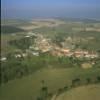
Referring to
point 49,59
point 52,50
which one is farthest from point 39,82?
point 52,50

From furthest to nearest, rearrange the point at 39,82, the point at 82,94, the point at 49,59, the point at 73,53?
1. the point at 73,53
2. the point at 49,59
3. the point at 39,82
4. the point at 82,94

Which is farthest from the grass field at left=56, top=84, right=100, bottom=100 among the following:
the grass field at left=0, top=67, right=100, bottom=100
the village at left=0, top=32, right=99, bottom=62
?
the village at left=0, top=32, right=99, bottom=62

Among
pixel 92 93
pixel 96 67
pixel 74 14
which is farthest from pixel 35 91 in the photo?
pixel 74 14

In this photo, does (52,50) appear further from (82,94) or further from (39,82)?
(82,94)

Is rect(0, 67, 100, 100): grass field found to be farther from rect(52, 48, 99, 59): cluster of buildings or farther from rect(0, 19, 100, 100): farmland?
rect(52, 48, 99, 59): cluster of buildings

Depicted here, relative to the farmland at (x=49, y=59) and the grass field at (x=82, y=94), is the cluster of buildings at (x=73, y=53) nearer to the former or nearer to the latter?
the farmland at (x=49, y=59)

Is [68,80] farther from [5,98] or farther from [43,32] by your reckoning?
[43,32]
